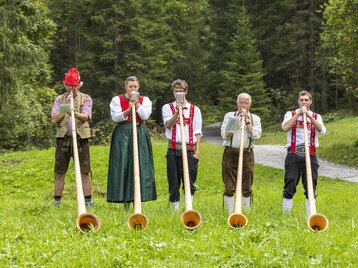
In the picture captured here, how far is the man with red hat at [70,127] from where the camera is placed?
723cm

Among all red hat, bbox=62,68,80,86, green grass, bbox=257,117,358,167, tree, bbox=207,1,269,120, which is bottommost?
green grass, bbox=257,117,358,167

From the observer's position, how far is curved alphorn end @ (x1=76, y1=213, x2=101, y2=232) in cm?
552

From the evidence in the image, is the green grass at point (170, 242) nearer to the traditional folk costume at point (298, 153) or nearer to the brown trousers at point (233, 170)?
the brown trousers at point (233, 170)

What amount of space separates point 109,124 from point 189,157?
22679mm

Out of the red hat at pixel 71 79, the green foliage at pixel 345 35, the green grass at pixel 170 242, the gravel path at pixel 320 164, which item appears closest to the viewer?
the green grass at pixel 170 242

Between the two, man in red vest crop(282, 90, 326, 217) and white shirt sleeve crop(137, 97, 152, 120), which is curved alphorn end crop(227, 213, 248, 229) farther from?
white shirt sleeve crop(137, 97, 152, 120)

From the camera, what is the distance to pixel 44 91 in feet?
90.6

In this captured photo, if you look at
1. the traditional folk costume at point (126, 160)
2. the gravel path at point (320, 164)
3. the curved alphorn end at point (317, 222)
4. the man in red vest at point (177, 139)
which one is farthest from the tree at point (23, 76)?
the curved alphorn end at point (317, 222)

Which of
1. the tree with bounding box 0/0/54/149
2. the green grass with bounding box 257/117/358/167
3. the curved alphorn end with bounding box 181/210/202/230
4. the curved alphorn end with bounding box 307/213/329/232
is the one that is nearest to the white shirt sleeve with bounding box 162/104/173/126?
the curved alphorn end with bounding box 181/210/202/230

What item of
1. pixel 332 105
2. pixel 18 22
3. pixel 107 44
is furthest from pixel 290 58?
pixel 18 22

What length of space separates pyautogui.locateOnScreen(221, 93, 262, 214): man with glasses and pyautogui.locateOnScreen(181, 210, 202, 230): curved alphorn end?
4.44ft

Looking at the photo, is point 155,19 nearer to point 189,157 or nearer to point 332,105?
point 332,105

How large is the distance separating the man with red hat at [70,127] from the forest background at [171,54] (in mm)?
11333

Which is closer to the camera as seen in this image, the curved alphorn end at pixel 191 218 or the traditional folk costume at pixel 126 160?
the curved alphorn end at pixel 191 218
